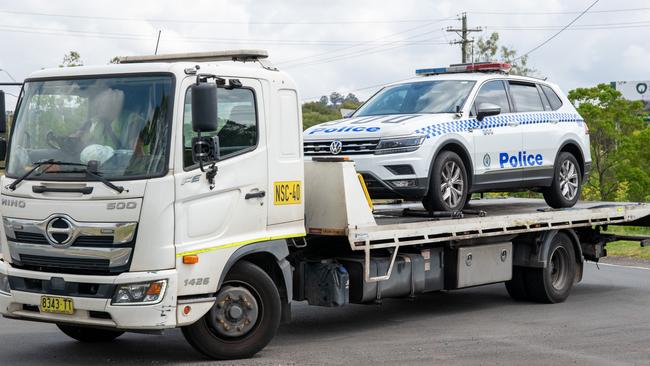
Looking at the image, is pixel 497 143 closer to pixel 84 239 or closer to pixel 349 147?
pixel 349 147

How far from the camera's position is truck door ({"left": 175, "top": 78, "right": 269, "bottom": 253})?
797cm

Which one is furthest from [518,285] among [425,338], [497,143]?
[425,338]

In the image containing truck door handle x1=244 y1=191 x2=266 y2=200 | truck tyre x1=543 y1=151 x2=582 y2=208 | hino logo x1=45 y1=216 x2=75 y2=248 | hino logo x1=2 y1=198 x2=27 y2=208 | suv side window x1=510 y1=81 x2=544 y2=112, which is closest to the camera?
hino logo x1=45 y1=216 x2=75 y2=248

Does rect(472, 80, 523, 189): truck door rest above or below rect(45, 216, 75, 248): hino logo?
above

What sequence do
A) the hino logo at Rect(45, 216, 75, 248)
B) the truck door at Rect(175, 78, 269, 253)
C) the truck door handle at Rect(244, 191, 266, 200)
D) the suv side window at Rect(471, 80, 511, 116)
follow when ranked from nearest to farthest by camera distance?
the hino logo at Rect(45, 216, 75, 248)
the truck door at Rect(175, 78, 269, 253)
the truck door handle at Rect(244, 191, 266, 200)
the suv side window at Rect(471, 80, 511, 116)

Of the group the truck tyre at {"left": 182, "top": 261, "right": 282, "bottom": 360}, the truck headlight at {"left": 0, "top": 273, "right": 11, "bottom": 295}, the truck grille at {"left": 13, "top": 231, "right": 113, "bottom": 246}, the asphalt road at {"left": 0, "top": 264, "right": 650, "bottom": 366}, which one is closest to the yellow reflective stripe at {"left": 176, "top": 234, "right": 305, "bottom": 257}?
the truck tyre at {"left": 182, "top": 261, "right": 282, "bottom": 360}

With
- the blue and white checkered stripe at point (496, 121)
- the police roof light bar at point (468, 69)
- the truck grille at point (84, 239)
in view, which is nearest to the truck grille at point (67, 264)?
the truck grille at point (84, 239)

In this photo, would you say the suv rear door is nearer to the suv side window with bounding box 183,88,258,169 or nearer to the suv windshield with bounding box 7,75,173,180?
the suv side window with bounding box 183,88,258,169

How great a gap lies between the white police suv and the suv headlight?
0.01m

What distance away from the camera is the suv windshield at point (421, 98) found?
1174 cm

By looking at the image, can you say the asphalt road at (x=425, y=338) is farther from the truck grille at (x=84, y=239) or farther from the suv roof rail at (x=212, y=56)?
the suv roof rail at (x=212, y=56)

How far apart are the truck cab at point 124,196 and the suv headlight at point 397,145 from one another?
2385 millimetres

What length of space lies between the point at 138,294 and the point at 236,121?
1.73 meters

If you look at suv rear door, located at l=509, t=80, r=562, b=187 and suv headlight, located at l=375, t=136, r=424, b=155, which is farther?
suv rear door, located at l=509, t=80, r=562, b=187
